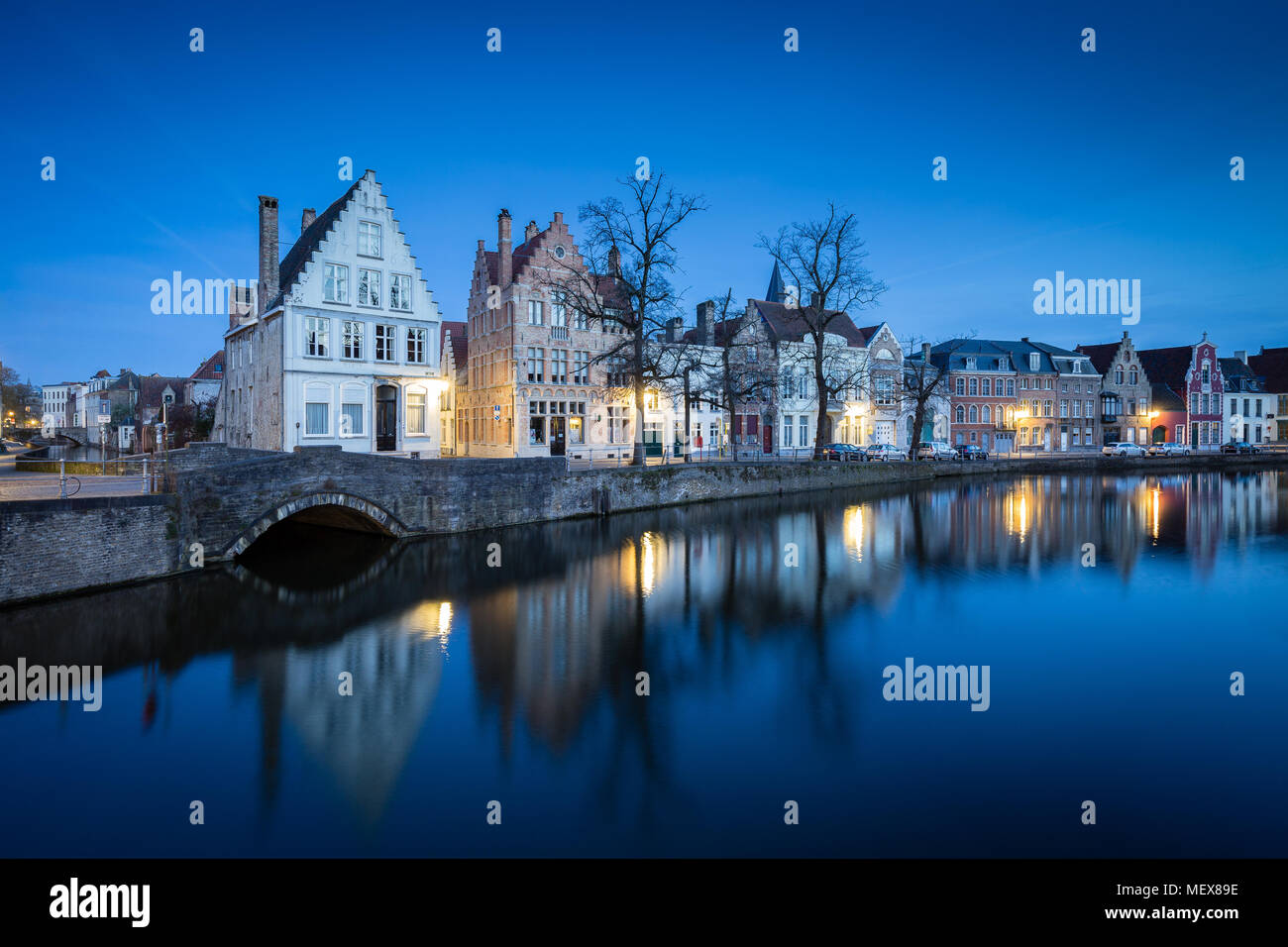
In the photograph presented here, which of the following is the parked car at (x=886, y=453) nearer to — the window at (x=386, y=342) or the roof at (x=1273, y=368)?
the window at (x=386, y=342)

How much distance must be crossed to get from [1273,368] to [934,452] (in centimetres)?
5990

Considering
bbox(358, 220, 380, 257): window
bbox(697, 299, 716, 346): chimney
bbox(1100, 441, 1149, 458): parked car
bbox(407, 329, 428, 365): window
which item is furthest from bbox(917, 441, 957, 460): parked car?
bbox(358, 220, 380, 257): window

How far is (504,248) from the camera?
119 feet

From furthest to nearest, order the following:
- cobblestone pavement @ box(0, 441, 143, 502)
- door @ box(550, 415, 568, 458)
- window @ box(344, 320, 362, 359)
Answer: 1. door @ box(550, 415, 568, 458)
2. window @ box(344, 320, 362, 359)
3. cobblestone pavement @ box(0, 441, 143, 502)

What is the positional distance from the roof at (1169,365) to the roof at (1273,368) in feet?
46.6

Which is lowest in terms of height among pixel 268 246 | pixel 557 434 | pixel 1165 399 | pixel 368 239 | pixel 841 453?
pixel 841 453

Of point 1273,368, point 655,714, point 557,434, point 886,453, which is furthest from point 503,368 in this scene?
point 1273,368

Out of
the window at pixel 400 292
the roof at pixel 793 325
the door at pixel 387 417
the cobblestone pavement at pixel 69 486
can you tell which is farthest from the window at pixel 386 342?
the roof at pixel 793 325

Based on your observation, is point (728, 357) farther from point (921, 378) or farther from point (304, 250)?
point (304, 250)

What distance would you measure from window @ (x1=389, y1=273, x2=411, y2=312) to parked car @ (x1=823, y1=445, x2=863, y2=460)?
25356 mm

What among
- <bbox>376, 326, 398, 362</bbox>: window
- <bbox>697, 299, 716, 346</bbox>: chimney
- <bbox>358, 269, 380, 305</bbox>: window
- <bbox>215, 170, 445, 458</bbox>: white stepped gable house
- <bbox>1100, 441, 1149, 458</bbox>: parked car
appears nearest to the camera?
<bbox>215, 170, 445, 458</bbox>: white stepped gable house

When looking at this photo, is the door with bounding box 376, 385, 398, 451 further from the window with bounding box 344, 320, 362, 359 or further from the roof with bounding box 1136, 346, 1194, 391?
the roof with bounding box 1136, 346, 1194, 391

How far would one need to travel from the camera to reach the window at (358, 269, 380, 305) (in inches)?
1195
